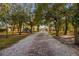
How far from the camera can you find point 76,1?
165 inches

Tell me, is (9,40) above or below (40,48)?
above

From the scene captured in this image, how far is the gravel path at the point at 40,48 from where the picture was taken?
164 inches

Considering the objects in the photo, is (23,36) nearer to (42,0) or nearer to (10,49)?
(10,49)

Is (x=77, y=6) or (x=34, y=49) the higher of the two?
(x=77, y=6)

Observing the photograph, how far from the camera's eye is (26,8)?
4.28 m

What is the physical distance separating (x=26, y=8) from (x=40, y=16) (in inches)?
10.5

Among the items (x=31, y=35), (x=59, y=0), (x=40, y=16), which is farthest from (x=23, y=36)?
(x=59, y=0)

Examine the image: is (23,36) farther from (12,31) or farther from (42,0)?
(42,0)

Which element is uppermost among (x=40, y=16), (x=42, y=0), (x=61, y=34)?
(x=42, y=0)

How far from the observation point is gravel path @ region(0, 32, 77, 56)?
4.16m

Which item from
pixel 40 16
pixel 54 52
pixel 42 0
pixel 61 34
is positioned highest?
pixel 42 0

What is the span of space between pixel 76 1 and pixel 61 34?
0.60 metres

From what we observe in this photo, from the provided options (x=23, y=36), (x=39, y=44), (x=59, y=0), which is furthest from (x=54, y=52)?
(x=59, y=0)

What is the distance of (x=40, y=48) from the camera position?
13.8 feet
